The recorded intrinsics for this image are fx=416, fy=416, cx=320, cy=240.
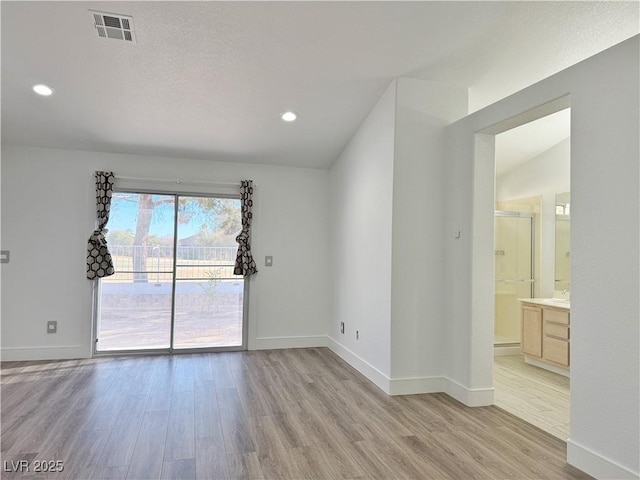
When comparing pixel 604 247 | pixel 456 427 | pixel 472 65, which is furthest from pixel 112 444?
pixel 472 65

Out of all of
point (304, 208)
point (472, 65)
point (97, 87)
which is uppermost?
point (472, 65)

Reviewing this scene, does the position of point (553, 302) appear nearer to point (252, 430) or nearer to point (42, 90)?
point (252, 430)

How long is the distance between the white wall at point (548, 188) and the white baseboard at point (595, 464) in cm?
318

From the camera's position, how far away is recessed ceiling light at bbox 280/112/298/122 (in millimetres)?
4266

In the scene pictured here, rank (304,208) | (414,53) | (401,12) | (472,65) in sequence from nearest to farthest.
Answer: (401,12) → (414,53) → (472,65) → (304,208)

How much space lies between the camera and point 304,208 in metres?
5.59

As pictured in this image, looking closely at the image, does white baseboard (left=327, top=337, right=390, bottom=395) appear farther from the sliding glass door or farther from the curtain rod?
the curtain rod

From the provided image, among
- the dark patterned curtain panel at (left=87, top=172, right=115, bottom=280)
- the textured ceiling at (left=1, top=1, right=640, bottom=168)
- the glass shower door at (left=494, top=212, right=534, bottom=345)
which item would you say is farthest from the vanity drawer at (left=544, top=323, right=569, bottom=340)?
the dark patterned curtain panel at (left=87, top=172, right=115, bottom=280)

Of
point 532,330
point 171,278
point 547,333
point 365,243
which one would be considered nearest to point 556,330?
point 547,333

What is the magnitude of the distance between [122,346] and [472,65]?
4.83 m

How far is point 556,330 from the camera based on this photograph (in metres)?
4.40

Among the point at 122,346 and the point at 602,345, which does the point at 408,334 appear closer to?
the point at 602,345

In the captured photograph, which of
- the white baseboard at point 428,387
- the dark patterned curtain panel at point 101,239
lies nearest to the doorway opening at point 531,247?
the white baseboard at point 428,387

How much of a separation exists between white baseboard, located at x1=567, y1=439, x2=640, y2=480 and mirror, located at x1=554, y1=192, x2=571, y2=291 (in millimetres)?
3062
